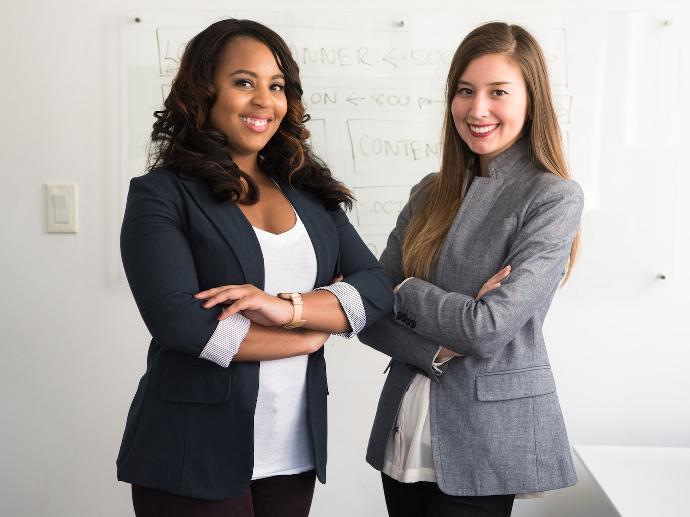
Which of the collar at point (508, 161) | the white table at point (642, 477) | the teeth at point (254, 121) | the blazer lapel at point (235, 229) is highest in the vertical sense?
the teeth at point (254, 121)

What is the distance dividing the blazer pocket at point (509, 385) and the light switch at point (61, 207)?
5.72 ft

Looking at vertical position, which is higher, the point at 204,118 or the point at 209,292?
the point at 204,118

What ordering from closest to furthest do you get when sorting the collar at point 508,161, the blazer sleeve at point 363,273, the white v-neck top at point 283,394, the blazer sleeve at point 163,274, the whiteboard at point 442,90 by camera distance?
the blazer sleeve at point 163,274 < the white v-neck top at point 283,394 < the blazer sleeve at point 363,273 < the collar at point 508,161 < the whiteboard at point 442,90

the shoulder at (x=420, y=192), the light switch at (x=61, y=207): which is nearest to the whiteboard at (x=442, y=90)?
the light switch at (x=61, y=207)

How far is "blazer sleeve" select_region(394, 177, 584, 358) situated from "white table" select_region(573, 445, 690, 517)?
65 centimetres

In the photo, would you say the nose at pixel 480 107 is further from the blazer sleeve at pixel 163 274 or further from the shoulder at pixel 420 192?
the blazer sleeve at pixel 163 274

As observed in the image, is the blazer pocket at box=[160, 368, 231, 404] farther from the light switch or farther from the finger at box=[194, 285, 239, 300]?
the light switch

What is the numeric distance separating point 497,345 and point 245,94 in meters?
0.69

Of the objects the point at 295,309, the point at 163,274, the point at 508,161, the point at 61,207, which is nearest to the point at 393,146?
the point at 508,161

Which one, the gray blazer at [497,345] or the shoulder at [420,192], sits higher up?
the shoulder at [420,192]

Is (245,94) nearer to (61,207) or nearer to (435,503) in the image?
(435,503)

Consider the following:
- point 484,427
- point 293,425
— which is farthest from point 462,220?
point 293,425

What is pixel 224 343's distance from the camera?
4.56 feet

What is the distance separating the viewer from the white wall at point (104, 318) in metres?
2.73
